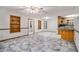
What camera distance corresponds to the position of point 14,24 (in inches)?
305

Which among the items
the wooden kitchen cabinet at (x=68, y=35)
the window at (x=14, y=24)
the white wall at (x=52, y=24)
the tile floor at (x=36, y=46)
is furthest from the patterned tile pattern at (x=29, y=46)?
the white wall at (x=52, y=24)

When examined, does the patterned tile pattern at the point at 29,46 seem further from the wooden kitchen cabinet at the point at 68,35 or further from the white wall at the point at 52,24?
the white wall at the point at 52,24

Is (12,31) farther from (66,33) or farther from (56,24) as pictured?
(56,24)

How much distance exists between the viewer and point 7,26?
22.6 ft

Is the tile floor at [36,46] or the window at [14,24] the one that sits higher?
the window at [14,24]

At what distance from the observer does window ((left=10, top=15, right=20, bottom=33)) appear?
730cm

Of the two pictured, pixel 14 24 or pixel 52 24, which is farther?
pixel 52 24

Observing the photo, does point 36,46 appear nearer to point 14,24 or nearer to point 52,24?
point 14,24

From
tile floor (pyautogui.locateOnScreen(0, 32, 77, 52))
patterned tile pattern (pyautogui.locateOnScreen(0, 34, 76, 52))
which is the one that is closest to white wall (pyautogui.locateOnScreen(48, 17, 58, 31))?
tile floor (pyautogui.locateOnScreen(0, 32, 77, 52))

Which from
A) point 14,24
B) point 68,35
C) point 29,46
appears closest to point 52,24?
point 68,35

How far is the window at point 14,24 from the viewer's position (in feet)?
24.0

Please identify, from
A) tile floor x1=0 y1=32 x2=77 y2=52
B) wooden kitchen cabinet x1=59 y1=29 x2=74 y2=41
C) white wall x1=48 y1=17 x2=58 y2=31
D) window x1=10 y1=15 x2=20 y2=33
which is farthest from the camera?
white wall x1=48 y1=17 x2=58 y2=31

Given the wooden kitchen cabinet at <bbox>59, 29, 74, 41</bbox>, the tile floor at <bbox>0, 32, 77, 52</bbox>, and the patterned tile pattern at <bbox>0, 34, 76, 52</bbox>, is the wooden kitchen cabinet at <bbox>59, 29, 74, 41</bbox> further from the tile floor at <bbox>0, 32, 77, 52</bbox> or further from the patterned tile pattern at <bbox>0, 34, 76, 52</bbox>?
the patterned tile pattern at <bbox>0, 34, 76, 52</bbox>
